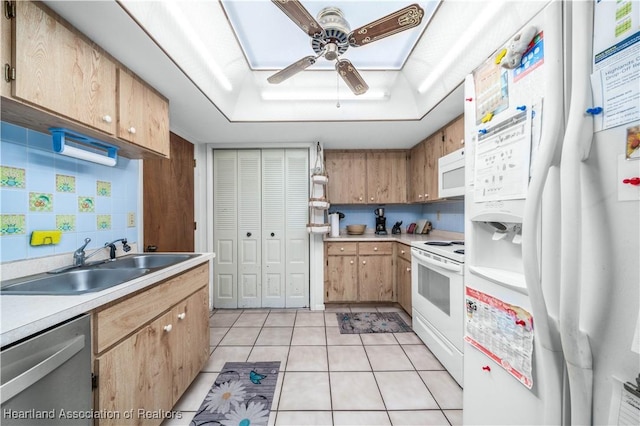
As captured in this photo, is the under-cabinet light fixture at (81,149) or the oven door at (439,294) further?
the oven door at (439,294)

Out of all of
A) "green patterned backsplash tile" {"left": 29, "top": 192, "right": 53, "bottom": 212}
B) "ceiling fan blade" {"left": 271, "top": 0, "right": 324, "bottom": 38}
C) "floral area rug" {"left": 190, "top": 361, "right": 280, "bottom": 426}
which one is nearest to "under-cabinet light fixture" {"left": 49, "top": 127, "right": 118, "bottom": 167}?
"green patterned backsplash tile" {"left": 29, "top": 192, "right": 53, "bottom": 212}

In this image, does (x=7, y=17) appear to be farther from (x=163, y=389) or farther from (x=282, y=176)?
(x=282, y=176)

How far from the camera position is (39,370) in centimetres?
73

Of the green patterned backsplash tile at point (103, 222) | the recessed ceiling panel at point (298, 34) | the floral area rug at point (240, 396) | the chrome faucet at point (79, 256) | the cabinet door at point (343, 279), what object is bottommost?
the floral area rug at point (240, 396)

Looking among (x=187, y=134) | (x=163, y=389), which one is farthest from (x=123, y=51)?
(x=163, y=389)

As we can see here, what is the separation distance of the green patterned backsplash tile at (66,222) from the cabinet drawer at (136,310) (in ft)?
2.33

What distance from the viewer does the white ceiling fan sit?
116 centimetres

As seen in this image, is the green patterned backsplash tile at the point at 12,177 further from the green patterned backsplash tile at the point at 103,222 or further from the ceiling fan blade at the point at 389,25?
the ceiling fan blade at the point at 389,25

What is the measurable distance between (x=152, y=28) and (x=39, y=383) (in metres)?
1.63

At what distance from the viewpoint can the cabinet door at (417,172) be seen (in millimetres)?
3053

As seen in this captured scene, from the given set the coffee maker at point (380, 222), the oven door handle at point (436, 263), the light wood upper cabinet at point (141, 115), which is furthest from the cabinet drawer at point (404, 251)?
the light wood upper cabinet at point (141, 115)

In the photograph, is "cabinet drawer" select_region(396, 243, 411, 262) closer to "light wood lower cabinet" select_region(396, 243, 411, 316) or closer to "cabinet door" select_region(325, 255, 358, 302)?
"light wood lower cabinet" select_region(396, 243, 411, 316)

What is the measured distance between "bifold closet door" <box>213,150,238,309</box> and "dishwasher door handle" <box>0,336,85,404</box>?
237cm

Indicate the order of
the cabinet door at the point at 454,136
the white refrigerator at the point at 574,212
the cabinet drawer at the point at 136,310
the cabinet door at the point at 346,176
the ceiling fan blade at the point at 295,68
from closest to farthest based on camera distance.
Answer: the white refrigerator at the point at 574,212 < the cabinet drawer at the point at 136,310 < the ceiling fan blade at the point at 295,68 < the cabinet door at the point at 454,136 < the cabinet door at the point at 346,176
